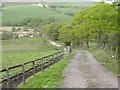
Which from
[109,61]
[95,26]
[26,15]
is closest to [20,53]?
[95,26]

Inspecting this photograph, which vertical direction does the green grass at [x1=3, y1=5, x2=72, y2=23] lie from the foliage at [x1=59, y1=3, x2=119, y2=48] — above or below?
below

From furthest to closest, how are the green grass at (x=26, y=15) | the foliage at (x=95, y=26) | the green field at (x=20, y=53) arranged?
the green grass at (x=26, y=15), the green field at (x=20, y=53), the foliage at (x=95, y=26)

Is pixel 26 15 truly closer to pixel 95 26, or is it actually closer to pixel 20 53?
pixel 20 53

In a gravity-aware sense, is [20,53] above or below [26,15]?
above

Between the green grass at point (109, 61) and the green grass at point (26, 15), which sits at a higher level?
the green grass at point (109, 61)

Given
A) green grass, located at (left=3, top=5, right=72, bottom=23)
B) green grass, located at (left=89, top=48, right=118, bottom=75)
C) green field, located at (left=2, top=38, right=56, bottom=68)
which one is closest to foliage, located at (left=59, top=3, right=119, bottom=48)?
green grass, located at (left=89, top=48, right=118, bottom=75)

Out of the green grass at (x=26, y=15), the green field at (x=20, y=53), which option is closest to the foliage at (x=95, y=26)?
the green field at (x=20, y=53)

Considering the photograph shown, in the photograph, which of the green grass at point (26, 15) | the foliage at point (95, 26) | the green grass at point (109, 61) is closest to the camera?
the green grass at point (109, 61)

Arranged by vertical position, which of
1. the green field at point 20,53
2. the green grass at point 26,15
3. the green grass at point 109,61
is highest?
the green grass at point 109,61

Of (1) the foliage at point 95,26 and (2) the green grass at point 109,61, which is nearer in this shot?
(2) the green grass at point 109,61

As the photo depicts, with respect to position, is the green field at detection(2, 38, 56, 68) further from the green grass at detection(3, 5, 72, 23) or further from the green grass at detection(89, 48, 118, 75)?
the green grass at detection(3, 5, 72, 23)

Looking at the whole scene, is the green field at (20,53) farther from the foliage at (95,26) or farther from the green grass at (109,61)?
the foliage at (95,26)

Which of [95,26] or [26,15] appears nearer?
[95,26]

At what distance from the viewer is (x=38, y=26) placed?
163m
